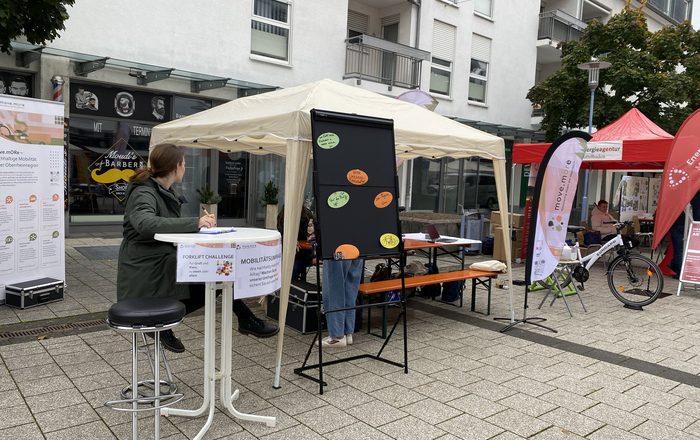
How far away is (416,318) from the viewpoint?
6.36 m

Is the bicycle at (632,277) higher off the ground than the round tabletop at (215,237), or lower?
lower

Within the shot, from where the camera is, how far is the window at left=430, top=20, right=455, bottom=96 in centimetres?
1780

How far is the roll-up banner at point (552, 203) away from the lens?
5.87m

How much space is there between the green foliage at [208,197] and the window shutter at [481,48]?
36.5ft

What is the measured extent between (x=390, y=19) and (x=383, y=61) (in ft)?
6.49

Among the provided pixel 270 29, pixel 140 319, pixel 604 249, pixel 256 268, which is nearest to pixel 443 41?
pixel 270 29

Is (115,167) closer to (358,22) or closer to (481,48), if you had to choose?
(358,22)

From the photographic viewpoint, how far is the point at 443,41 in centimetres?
1800

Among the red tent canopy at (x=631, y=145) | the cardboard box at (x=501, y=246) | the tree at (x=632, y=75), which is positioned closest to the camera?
the red tent canopy at (x=631, y=145)

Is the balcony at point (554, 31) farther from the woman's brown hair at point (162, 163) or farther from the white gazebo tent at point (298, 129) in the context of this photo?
the woman's brown hair at point (162, 163)

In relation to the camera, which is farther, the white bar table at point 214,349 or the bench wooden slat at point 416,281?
the bench wooden slat at point 416,281

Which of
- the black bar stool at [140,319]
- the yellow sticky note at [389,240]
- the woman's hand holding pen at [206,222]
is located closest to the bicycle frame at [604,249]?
the yellow sticky note at [389,240]

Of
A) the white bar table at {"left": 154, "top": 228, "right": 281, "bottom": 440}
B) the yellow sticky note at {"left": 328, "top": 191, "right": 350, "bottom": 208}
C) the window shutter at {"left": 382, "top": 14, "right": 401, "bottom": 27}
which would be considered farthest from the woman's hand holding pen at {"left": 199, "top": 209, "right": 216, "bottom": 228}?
the window shutter at {"left": 382, "top": 14, "right": 401, "bottom": 27}

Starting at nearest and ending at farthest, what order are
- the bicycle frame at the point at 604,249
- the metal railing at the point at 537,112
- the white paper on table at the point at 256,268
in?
1. the white paper on table at the point at 256,268
2. the bicycle frame at the point at 604,249
3. the metal railing at the point at 537,112
